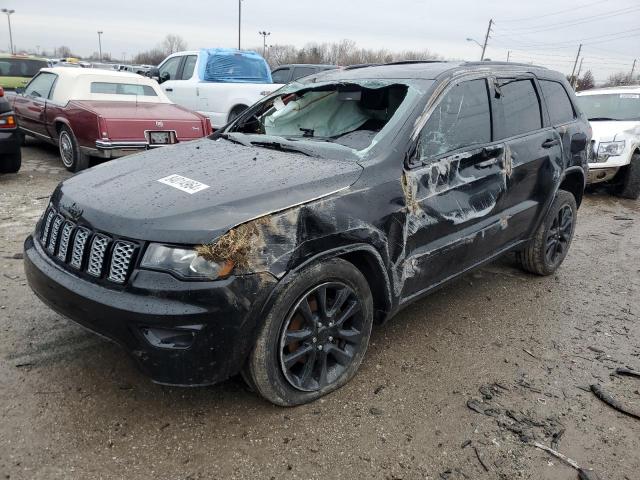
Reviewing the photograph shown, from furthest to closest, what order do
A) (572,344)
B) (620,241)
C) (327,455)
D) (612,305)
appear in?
(620,241)
(612,305)
(572,344)
(327,455)

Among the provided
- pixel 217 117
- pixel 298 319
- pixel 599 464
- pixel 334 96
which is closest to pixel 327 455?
pixel 298 319

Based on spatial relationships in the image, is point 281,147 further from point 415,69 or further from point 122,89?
point 122,89

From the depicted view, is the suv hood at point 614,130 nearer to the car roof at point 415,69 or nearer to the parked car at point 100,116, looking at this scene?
the car roof at point 415,69

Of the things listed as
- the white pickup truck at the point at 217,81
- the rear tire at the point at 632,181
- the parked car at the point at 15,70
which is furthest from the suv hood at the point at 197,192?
the parked car at the point at 15,70

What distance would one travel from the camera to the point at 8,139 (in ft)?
21.9

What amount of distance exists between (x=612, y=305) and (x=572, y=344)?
978 millimetres

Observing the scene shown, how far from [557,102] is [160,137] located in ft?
16.8

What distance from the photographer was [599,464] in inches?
94.4

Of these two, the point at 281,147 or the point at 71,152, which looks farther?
the point at 71,152

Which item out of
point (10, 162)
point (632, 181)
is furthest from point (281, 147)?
point (632, 181)

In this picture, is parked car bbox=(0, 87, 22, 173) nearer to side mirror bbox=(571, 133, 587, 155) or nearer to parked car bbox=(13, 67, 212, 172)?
parked car bbox=(13, 67, 212, 172)

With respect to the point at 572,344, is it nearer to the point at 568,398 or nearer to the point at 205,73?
the point at 568,398

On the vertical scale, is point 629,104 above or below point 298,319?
above

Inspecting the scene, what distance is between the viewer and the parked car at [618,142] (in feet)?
26.7
